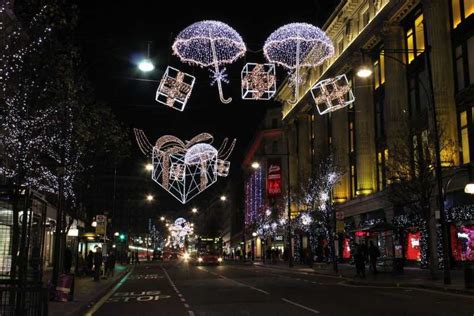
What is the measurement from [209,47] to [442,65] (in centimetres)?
2044

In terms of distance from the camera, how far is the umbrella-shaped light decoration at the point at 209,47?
2002 centimetres

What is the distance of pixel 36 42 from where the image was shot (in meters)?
15.7

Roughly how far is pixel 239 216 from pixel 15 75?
400ft

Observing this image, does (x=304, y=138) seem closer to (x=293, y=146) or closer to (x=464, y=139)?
(x=293, y=146)

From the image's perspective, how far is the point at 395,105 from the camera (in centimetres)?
4284

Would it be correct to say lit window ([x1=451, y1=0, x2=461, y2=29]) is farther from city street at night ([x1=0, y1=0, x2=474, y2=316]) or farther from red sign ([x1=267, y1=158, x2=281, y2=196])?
red sign ([x1=267, y1=158, x2=281, y2=196])

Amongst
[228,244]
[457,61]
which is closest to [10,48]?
[457,61]

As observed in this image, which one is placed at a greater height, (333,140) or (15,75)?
(333,140)

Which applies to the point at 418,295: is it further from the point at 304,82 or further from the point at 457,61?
the point at 304,82

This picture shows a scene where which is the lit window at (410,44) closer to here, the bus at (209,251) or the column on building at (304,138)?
the column on building at (304,138)

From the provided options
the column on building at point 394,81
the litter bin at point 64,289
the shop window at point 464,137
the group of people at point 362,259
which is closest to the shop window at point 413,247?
the column on building at point 394,81

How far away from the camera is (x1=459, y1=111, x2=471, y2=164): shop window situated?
110ft

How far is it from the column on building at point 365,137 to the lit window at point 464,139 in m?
14.1

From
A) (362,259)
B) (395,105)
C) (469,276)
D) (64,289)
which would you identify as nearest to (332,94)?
(395,105)
